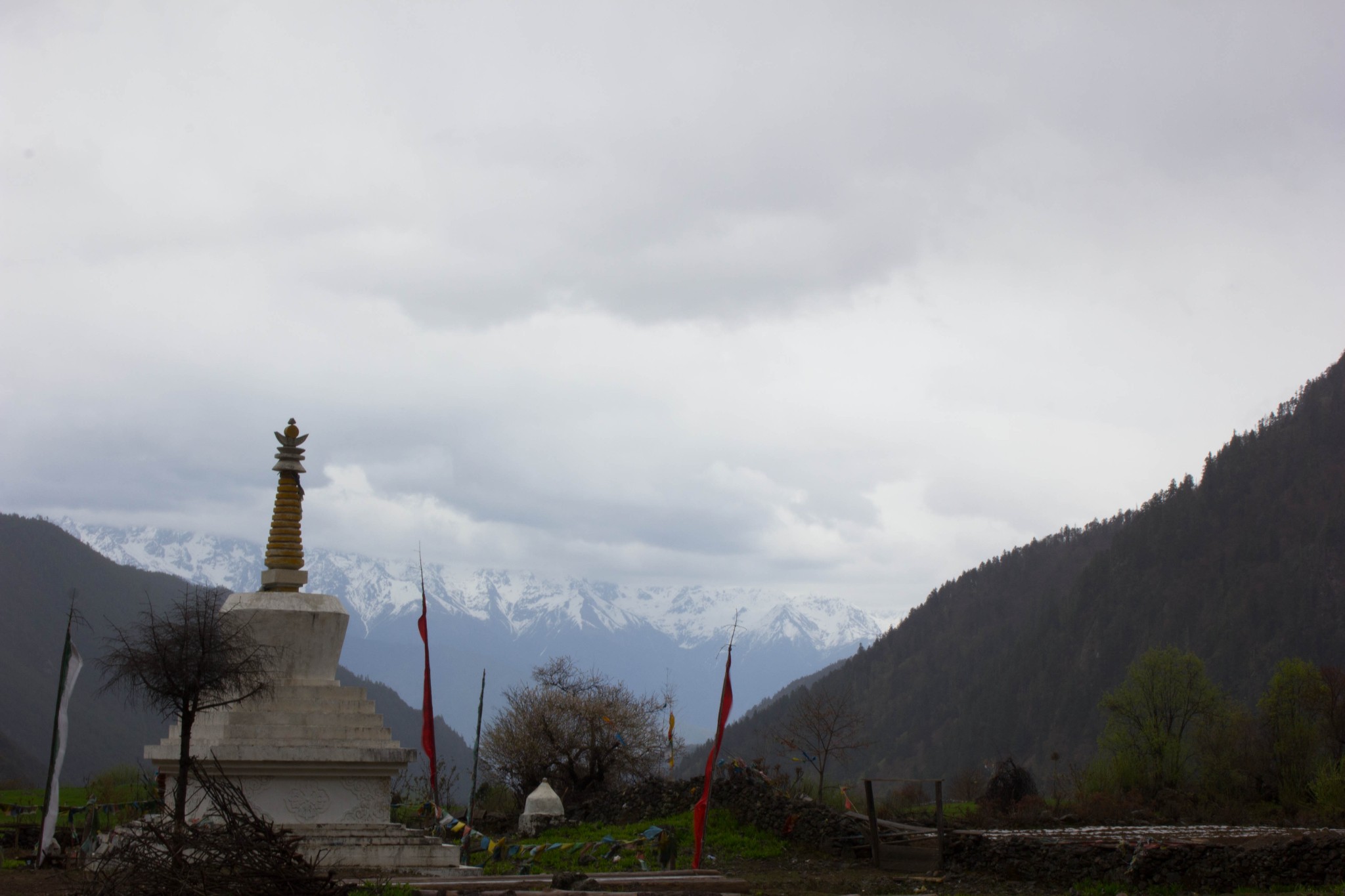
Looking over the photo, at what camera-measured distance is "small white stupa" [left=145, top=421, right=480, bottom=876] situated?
19.3 meters

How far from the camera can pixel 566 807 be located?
4084cm

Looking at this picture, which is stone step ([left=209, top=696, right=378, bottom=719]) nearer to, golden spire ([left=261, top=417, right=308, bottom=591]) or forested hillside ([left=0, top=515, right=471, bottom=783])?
golden spire ([left=261, top=417, right=308, bottom=591])

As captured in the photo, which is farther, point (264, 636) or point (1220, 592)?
point (1220, 592)

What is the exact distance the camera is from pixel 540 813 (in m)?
37.3

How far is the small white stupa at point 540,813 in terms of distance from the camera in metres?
36.6

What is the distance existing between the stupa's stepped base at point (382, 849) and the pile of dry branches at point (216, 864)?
622 cm

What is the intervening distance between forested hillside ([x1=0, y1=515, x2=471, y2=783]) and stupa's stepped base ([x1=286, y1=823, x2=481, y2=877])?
12265cm

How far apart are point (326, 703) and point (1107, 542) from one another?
7349 inches

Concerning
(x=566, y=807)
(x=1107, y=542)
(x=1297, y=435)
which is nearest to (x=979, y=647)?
(x=1107, y=542)

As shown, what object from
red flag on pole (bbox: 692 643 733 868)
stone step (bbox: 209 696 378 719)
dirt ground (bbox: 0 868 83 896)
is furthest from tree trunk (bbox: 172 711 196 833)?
red flag on pole (bbox: 692 643 733 868)

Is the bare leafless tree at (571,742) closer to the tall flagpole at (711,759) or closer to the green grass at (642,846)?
the green grass at (642,846)

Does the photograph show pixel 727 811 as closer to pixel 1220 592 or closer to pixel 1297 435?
pixel 1220 592

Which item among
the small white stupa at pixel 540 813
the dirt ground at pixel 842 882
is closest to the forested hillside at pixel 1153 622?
the small white stupa at pixel 540 813

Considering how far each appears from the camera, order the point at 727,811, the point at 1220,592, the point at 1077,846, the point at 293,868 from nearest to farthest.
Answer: the point at 293,868, the point at 1077,846, the point at 727,811, the point at 1220,592
